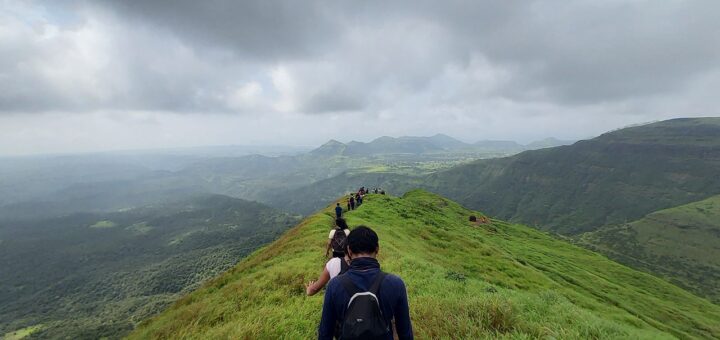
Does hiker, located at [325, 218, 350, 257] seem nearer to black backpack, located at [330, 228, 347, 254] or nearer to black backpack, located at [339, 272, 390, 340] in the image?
black backpack, located at [330, 228, 347, 254]

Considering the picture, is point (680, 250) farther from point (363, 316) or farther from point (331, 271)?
point (363, 316)

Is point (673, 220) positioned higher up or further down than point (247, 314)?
further down

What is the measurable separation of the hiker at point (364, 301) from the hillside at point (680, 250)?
182 metres

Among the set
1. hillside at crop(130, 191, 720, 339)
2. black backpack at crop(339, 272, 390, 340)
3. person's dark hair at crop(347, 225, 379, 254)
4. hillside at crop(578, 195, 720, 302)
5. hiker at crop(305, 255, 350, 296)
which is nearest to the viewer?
black backpack at crop(339, 272, 390, 340)

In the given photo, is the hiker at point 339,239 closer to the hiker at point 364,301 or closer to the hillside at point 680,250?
the hiker at point 364,301

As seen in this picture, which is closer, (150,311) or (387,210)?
(387,210)

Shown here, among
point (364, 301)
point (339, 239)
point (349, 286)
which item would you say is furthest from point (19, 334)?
point (364, 301)

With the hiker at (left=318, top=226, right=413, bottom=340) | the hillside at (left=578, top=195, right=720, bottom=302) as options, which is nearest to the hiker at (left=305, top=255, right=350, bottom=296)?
the hiker at (left=318, top=226, right=413, bottom=340)

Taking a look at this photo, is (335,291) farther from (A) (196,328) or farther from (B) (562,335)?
(A) (196,328)

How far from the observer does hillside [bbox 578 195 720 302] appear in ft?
458

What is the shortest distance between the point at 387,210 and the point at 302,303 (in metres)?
31.7

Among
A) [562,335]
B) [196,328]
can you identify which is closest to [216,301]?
[196,328]

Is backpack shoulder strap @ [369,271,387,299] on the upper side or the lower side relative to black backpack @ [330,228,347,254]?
upper

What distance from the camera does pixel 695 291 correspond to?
123688mm
